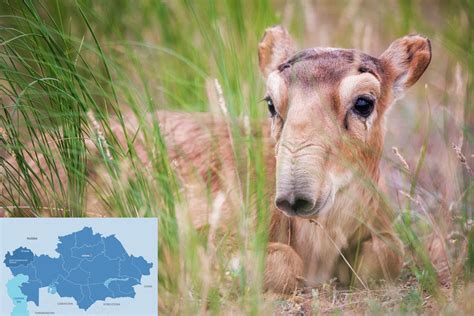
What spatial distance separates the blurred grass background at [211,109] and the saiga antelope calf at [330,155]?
0.32ft

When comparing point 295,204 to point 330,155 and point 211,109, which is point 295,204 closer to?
point 330,155

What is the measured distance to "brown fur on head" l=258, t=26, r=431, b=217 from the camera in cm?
351

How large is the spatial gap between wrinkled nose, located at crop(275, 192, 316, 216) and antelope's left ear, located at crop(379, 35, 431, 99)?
68 centimetres

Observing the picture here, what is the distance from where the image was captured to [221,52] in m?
4.00

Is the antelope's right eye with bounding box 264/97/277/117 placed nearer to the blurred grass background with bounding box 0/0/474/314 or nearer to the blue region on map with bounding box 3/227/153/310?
the blurred grass background with bounding box 0/0/474/314

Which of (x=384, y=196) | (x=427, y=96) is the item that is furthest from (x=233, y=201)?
(x=427, y=96)

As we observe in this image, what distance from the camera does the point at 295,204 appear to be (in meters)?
3.53

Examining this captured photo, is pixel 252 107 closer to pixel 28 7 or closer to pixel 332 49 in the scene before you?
pixel 332 49

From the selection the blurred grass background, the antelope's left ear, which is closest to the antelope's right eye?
the blurred grass background

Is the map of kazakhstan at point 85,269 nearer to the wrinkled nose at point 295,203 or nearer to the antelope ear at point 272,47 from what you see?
the wrinkled nose at point 295,203

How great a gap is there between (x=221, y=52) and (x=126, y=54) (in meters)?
0.43

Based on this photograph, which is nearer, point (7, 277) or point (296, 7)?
point (7, 277)

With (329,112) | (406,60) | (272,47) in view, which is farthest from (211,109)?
(406,60)

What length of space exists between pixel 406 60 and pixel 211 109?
36.6 inches
